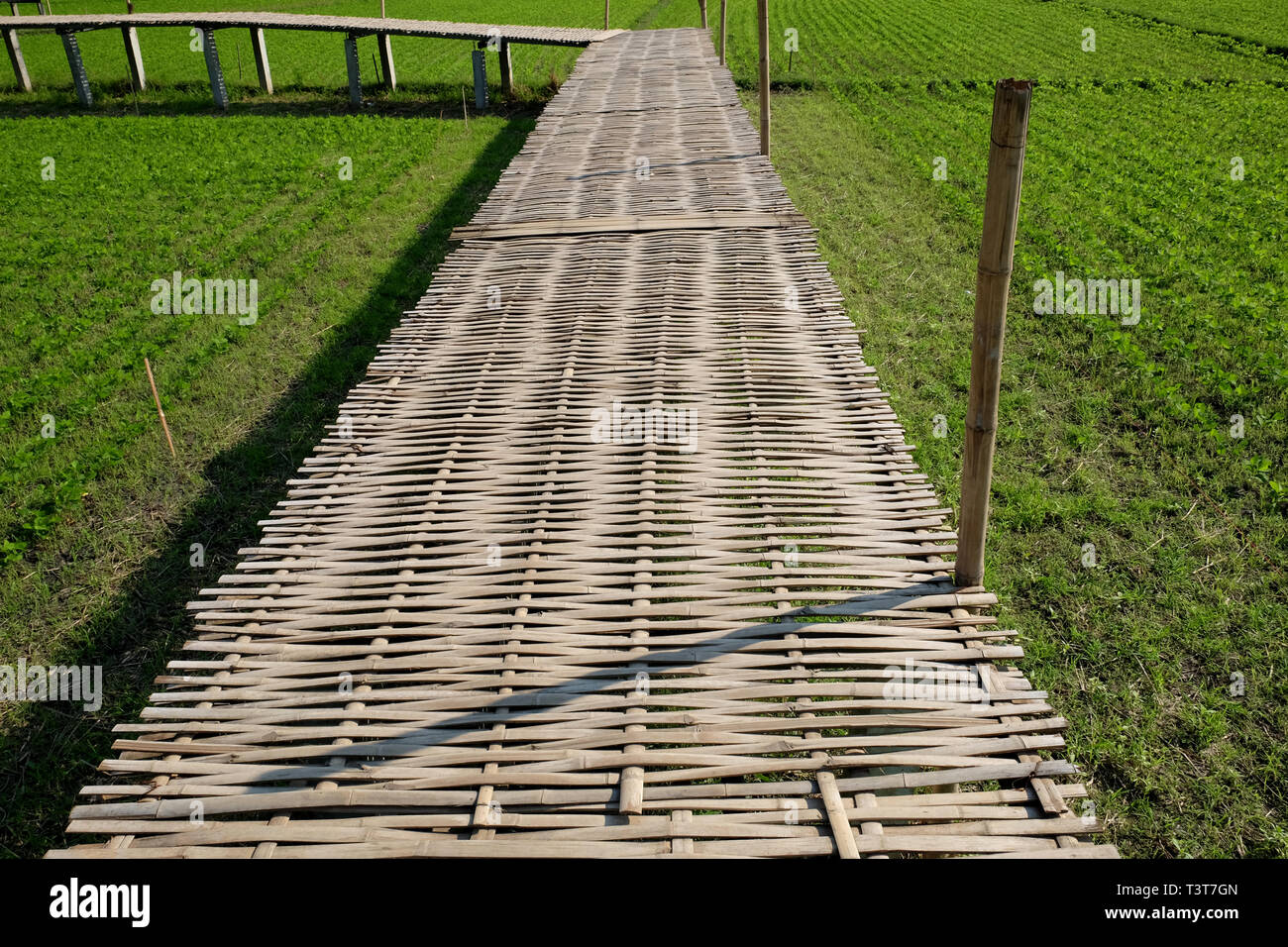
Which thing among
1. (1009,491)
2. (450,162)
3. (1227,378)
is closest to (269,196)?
(450,162)

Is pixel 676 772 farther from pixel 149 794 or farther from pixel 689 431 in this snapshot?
pixel 689 431

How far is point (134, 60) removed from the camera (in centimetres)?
1703

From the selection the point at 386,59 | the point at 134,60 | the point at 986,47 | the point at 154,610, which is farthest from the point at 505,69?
the point at 154,610

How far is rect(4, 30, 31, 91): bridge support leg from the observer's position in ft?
56.0

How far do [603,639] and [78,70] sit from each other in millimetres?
19101

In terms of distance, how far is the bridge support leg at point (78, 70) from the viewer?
53.1 feet

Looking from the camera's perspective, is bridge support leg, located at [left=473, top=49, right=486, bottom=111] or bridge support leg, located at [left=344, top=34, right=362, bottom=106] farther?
bridge support leg, located at [left=344, top=34, right=362, bottom=106]

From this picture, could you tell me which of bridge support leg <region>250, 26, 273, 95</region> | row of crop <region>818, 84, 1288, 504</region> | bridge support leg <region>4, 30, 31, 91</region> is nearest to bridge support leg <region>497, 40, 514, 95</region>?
bridge support leg <region>250, 26, 273, 95</region>

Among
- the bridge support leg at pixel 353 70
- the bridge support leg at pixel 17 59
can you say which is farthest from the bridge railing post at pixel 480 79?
the bridge support leg at pixel 17 59

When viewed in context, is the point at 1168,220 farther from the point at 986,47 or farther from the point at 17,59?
the point at 17,59

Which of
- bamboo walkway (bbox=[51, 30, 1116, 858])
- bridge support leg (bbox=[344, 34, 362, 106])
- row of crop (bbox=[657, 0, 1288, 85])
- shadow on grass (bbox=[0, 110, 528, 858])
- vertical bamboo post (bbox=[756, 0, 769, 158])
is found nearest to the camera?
bamboo walkway (bbox=[51, 30, 1116, 858])

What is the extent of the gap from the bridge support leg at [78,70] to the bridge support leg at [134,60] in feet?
2.83

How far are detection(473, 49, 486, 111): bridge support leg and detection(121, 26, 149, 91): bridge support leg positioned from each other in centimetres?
736

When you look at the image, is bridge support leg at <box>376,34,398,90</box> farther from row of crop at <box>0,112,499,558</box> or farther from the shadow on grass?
the shadow on grass
